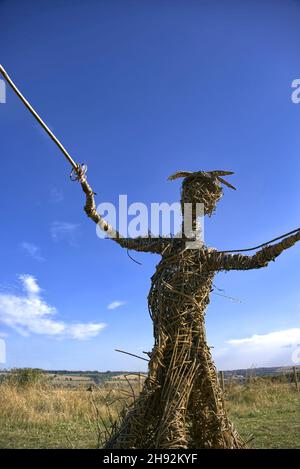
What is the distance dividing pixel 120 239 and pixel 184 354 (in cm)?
139

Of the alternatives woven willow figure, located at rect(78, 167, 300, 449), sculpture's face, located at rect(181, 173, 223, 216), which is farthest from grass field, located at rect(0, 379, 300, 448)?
sculpture's face, located at rect(181, 173, 223, 216)

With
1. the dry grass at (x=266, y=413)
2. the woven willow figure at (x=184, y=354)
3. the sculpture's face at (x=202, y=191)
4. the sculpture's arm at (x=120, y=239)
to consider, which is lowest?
the dry grass at (x=266, y=413)

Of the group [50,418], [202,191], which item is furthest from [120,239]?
[50,418]

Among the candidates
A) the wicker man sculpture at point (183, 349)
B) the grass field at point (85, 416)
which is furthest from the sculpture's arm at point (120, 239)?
the grass field at point (85, 416)

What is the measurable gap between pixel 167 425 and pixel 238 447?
2.70 feet

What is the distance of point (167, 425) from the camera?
12.9ft

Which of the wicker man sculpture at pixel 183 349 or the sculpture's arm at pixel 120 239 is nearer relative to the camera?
the wicker man sculpture at pixel 183 349

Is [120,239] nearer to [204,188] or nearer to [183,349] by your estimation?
[204,188]

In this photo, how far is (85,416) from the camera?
10.3 m

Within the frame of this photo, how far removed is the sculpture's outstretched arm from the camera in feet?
13.6

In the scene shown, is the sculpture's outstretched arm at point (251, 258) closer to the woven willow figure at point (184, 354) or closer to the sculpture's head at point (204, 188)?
the woven willow figure at point (184, 354)

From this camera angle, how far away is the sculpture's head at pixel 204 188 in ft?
15.6
